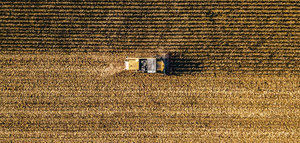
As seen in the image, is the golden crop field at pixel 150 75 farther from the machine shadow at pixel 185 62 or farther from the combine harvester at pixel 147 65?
the combine harvester at pixel 147 65

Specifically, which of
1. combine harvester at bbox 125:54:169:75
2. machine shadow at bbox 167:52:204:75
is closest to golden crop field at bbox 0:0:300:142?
machine shadow at bbox 167:52:204:75

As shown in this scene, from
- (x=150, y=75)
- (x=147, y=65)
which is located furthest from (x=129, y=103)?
(x=147, y=65)

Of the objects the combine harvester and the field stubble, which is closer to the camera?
the combine harvester

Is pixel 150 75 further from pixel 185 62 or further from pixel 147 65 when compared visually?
pixel 185 62

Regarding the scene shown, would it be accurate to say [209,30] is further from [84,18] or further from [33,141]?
[33,141]

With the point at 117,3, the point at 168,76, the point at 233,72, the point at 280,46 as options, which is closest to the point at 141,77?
the point at 168,76

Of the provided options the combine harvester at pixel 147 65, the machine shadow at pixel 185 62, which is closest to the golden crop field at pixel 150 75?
the machine shadow at pixel 185 62

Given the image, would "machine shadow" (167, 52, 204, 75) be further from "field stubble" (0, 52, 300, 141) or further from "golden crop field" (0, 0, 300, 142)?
"field stubble" (0, 52, 300, 141)
